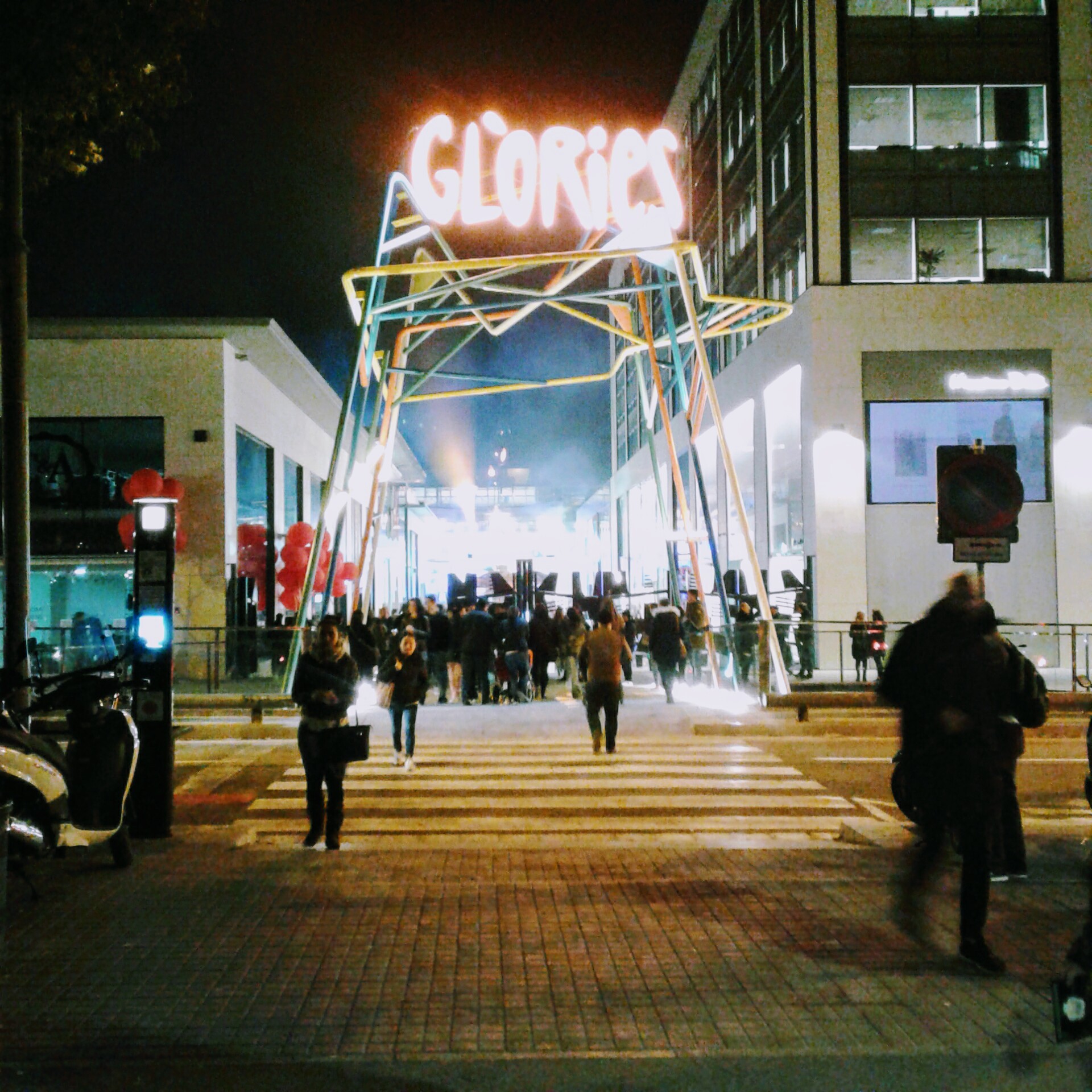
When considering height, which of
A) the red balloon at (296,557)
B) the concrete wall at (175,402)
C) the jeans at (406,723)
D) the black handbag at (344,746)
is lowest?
the jeans at (406,723)

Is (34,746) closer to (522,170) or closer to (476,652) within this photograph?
(476,652)

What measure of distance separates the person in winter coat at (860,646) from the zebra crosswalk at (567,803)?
586cm

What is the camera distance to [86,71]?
10.8 meters

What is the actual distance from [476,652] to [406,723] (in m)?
6.44

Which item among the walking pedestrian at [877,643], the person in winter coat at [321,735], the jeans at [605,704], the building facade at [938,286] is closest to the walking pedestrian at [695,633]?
the walking pedestrian at [877,643]

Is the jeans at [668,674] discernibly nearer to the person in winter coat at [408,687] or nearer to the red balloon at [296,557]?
the person in winter coat at [408,687]

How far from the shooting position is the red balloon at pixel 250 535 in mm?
27703

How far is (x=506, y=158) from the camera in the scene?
17.4 m

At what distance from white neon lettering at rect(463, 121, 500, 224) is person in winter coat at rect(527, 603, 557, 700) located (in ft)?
21.8

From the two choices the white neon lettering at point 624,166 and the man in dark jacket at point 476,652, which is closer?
the white neon lettering at point 624,166

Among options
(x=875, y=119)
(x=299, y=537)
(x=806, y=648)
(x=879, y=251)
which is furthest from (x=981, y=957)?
(x=875, y=119)

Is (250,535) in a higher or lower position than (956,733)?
higher

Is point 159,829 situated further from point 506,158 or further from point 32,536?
point 32,536

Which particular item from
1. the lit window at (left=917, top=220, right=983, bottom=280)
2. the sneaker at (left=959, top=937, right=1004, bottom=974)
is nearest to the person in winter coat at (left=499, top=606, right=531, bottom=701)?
the sneaker at (left=959, top=937, right=1004, bottom=974)
